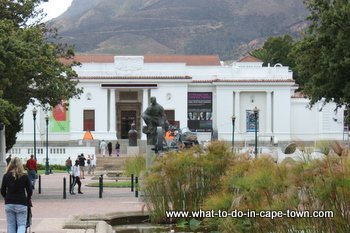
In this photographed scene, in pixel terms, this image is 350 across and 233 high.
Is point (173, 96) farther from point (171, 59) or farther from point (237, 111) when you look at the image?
point (171, 59)

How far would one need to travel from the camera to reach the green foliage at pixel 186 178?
53.7 ft

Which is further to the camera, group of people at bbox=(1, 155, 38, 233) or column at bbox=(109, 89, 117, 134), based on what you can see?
column at bbox=(109, 89, 117, 134)

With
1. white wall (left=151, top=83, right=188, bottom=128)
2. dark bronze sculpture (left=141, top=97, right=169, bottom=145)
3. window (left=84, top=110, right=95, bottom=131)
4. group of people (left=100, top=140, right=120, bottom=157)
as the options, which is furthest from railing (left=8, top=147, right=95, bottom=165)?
dark bronze sculpture (left=141, top=97, right=169, bottom=145)

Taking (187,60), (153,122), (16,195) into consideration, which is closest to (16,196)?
(16,195)

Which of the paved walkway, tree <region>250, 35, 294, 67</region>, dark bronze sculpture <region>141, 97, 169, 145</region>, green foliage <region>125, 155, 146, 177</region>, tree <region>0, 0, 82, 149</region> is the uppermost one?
tree <region>250, 35, 294, 67</region>

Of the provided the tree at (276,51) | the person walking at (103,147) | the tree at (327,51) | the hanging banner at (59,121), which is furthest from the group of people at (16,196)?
the tree at (276,51)

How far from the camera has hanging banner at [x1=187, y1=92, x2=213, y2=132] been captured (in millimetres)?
71938

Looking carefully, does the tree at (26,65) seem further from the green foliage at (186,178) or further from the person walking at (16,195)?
the person walking at (16,195)

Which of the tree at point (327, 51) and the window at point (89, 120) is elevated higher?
the tree at point (327, 51)

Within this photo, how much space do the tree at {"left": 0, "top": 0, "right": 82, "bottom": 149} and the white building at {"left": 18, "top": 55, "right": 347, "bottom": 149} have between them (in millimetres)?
38009

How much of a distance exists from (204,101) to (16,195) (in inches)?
2395

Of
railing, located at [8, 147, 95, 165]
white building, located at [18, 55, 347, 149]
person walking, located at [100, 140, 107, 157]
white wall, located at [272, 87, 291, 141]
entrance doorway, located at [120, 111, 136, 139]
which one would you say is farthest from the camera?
entrance doorway, located at [120, 111, 136, 139]

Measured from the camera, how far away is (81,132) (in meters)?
71.4

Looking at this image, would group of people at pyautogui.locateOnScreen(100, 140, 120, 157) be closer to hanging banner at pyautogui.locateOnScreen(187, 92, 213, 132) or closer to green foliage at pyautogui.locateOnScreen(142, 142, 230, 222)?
hanging banner at pyautogui.locateOnScreen(187, 92, 213, 132)
